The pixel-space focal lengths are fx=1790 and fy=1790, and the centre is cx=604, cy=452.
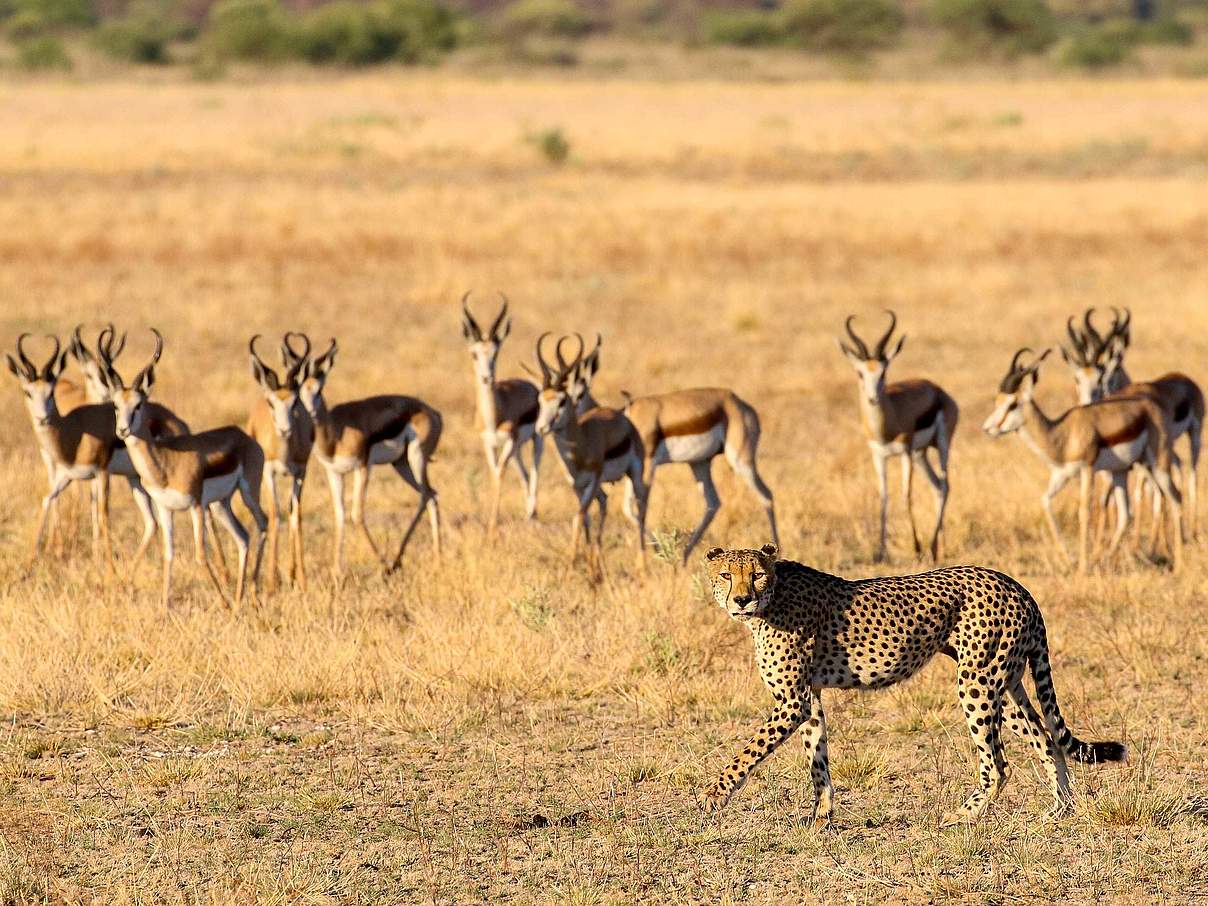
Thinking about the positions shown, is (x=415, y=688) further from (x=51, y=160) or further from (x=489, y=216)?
(x=51, y=160)

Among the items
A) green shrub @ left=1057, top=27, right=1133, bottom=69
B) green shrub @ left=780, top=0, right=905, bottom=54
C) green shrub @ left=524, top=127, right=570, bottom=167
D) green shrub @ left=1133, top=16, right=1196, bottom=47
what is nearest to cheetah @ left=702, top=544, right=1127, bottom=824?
green shrub @ left=524, top=127, right=570, bottom=167

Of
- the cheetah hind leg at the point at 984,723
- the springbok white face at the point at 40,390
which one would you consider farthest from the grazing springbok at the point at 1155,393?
the springbok white face at the point at 40,390

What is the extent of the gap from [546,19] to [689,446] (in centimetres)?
10073

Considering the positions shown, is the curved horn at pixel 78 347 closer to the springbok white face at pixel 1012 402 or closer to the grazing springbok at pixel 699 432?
the grazing springbok at pixel 699 432

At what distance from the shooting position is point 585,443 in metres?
11.2

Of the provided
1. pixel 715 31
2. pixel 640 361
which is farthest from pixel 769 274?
pixel 715 31

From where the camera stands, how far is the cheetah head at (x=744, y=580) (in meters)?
5.84

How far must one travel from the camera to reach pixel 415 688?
820 centimetres

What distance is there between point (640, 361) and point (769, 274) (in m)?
6.53

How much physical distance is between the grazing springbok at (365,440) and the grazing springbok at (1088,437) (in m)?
3.60

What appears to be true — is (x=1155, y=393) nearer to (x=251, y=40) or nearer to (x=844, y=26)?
(x=251, y=40)

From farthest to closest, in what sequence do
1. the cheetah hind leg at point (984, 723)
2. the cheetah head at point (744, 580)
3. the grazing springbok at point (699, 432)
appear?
the grazing springbok at point (699, 432), the cheetah hind leg at point (984, 723), the cheetah head at point (744, 580)

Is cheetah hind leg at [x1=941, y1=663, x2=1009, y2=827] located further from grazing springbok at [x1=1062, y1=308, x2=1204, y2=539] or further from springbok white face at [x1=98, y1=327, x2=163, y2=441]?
grazing springbok at [x1=1062, y1=308, x2=1204, y2=539]

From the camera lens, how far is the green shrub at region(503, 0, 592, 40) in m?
108
